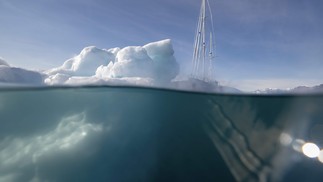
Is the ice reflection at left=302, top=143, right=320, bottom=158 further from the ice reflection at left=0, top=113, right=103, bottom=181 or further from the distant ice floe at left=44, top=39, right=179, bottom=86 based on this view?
the ice reflection at left=0, top=113, right=103, bottom=181

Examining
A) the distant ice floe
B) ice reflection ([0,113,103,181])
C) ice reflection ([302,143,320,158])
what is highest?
the distant ice floe

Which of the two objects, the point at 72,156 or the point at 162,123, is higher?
the point at 162,123

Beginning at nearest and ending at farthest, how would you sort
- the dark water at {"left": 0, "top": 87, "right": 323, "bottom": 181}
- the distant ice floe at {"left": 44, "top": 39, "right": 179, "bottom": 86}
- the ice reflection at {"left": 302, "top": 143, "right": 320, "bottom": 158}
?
the dark water at {"left": 0, "top": 87, "right": 323, "bottom": 181} < the ice reflection at {"left": 302, "top": 143, "right": 320, "bottom": 158} < the distant ice floe at {"left": 44, "top": 39, "right": 179, "bottom": 86}

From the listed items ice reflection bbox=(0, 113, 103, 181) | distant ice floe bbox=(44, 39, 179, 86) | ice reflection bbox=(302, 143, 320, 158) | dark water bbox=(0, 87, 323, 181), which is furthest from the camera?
distant ice floe bbox=(44, 39, 179, 86)

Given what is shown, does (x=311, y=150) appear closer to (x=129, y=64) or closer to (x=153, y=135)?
(x=153, y=135)

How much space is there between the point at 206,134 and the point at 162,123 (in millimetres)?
3098

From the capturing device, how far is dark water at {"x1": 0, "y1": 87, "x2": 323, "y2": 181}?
10.5m

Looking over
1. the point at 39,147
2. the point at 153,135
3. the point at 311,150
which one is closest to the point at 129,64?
the point at 153,135

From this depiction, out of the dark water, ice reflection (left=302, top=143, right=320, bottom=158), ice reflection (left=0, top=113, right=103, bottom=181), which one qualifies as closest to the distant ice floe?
the dark water

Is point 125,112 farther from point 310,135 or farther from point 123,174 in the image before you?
point 310,135

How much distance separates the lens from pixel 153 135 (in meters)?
13.3

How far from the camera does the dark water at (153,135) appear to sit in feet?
34.4

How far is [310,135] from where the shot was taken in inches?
507

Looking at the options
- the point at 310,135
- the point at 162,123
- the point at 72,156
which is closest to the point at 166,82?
the point at 162,123
